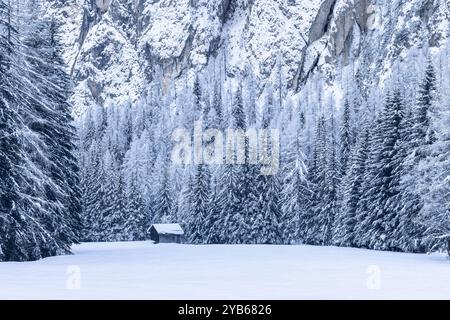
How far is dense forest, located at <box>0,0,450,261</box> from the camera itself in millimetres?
32812

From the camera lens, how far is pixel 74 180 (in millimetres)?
43812

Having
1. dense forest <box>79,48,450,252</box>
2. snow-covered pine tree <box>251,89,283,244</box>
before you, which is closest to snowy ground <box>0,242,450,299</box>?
dense forest <box>79,48,450,252</box>

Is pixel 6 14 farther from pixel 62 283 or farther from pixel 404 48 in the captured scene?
pixel 404 48

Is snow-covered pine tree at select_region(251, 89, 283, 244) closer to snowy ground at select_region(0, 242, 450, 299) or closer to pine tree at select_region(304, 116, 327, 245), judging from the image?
pine tree at select_region(304, 116, 327, 245)

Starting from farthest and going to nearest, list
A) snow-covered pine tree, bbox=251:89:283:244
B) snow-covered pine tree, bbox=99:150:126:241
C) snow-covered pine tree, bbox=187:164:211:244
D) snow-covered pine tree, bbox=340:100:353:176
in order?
snow-covered pine tree, bbox=99:150:126:241, snow-covered pine tree, bbox=187:164:211:244, snow-covered pine tree, bbox=340:100:353:176, snow-covered pine tree, bbox=251:89:283:244

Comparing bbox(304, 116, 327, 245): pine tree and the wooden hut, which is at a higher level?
bbox(304, 116, 327, 245): pine tree

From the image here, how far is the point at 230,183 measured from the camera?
71500mm

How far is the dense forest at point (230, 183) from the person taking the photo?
32.8m

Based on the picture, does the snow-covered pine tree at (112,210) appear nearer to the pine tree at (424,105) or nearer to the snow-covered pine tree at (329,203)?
the snow-covered pine tree at (329,203)

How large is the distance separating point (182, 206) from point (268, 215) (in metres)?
19.3

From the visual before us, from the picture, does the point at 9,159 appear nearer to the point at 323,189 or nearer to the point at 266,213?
the point at 266,213

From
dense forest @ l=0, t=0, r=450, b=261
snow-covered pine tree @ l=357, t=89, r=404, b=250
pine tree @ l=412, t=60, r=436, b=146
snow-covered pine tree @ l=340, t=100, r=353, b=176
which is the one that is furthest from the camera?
snow-covered pine tree @ l=340, t=100, r=353, b=176

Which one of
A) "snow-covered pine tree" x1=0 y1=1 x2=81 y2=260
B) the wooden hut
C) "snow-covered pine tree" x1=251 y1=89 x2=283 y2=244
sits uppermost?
"snow-covered pine tree" x1=0 y1=1 x2=81 y2=260
